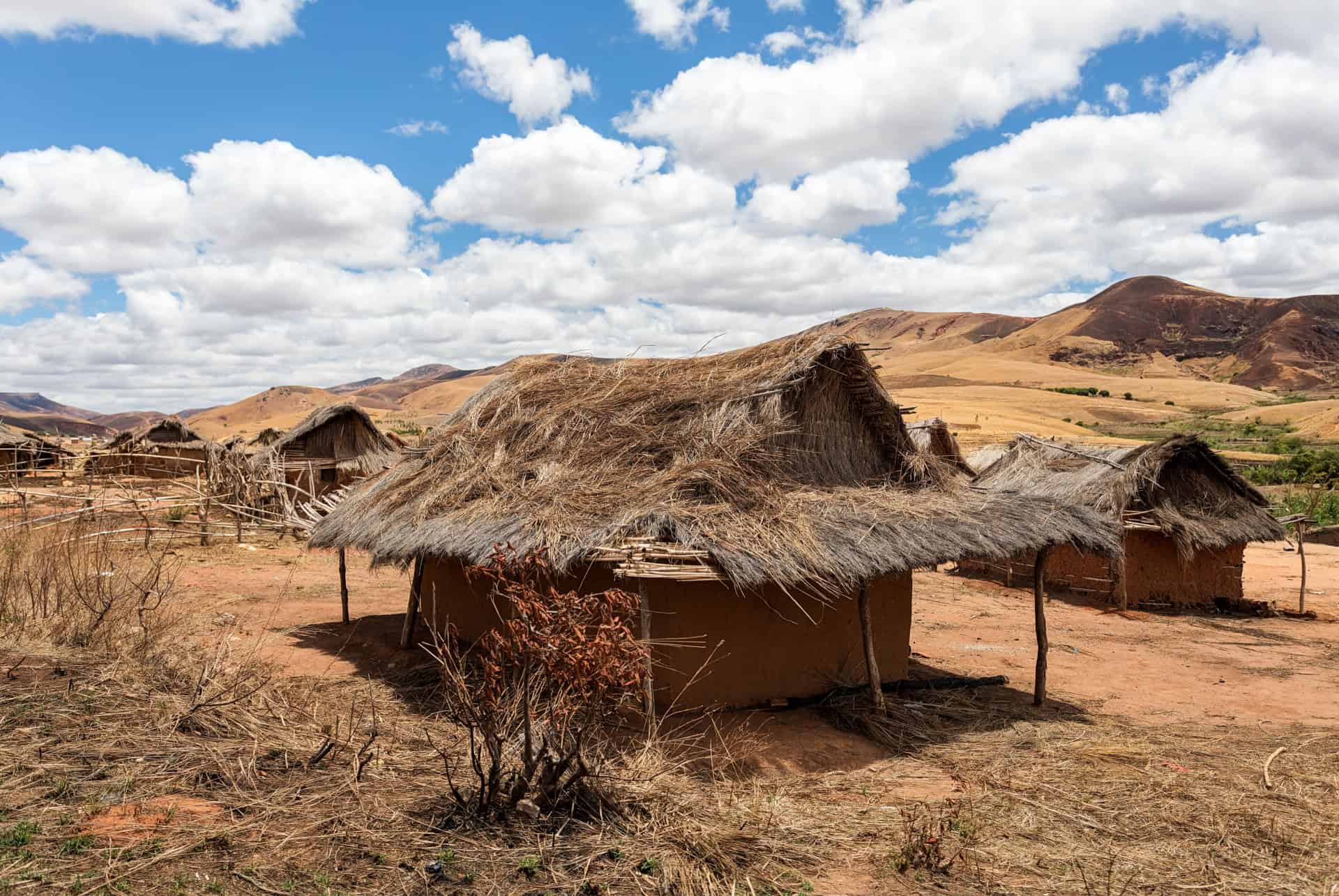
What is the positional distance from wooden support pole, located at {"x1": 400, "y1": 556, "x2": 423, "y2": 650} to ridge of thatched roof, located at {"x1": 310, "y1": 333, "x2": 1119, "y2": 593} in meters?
0.98

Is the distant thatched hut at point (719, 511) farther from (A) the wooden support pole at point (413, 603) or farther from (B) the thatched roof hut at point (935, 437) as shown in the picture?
(B) the thatched roof hut at point (935, 437)

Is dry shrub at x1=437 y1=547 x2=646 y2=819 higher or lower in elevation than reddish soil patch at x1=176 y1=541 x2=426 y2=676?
higher

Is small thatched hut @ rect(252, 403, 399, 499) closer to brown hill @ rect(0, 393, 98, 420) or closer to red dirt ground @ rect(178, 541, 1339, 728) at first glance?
red dirt ground @ rect(178, 541, 1339, 728)

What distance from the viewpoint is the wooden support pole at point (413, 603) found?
11.2 meters

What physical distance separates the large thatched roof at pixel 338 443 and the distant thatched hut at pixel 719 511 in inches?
513

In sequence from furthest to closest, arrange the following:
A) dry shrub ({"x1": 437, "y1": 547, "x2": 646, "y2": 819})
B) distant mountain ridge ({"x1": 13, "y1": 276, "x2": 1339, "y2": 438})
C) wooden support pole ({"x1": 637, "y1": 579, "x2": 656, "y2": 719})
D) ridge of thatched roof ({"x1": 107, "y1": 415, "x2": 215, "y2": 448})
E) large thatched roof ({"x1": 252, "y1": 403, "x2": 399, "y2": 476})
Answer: distant mountain ridge ({"x1": 13, "y1": 276, "x2": 1339, "y2": 438})
ridge of thatched roof ({"x1": 107, "y1": 415, "x2": 215, "y2": 448})
large thatched roof ({"x1": 252, "y1": 403, "x2": 399, "y2": 476})
wooden support pole ({"x1": 637, "y1": 579, "x2": 656, "y2": 719})
dry shrub ({"x1": 437, "y1": 547, "x2": 646, "y2": 819})

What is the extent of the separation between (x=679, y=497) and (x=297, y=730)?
3835 mm

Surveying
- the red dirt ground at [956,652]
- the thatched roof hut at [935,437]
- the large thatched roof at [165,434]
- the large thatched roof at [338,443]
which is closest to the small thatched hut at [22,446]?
the large thatched roof at [165,434]

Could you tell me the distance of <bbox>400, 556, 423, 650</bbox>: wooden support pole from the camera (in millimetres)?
11180

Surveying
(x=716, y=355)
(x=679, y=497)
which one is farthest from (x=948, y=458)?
(x=679, y=497)

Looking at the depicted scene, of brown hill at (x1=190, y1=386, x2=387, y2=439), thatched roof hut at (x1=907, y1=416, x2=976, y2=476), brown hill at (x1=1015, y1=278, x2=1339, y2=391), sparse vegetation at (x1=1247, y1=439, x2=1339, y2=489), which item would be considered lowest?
sparse vegetation at (x1=1247, y1=439, x2=1339, y2=489)

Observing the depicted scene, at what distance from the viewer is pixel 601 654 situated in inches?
204

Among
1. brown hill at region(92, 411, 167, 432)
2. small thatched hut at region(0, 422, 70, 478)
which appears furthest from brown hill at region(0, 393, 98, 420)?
small thatched hut at region(0, 422, 70, 478)

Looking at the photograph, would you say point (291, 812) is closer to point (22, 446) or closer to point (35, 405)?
point (22, 446)
